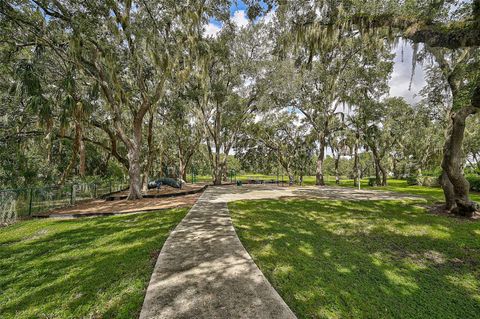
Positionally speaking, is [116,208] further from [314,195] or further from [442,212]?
[442,212]

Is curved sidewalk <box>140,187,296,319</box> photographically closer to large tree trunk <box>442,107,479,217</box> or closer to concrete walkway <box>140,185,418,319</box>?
concrete walkway <box>140,185,418,319</box>

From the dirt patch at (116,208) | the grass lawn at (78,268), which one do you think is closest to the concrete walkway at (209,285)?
the grass lawn at (78,268)

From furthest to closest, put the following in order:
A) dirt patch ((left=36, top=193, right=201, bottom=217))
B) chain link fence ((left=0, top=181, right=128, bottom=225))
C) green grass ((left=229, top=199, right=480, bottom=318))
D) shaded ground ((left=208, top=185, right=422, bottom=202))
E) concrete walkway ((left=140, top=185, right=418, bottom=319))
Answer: shaded ground ((left=208, top=185, right=422, bottom=202)) → dirt patch ((left=36, top=193, right=201, bottom=217)) → chain link fence ((left=0, top=181, right=128, bottom=225)) → green grass ((left=229, top=199, right=480, bottom=318)) → concrete walkway ((left=140, top=185, right=418, bottom=319))

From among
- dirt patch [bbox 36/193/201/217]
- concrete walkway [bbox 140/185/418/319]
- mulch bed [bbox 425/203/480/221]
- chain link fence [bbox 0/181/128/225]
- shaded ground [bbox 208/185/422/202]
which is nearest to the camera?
concrete walkway [bbox 140/185/418/319]

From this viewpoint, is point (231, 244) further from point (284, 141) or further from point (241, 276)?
point (284, 141)

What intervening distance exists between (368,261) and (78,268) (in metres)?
5.21

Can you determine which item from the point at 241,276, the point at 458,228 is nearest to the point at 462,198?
the point at 458,228

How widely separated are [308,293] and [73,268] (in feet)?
12.5

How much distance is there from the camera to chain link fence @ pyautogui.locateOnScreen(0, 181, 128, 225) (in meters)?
7.20

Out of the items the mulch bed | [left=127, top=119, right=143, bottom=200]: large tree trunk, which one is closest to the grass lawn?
[left=127, top=119, right=143, bottom=200]: large tree trunk

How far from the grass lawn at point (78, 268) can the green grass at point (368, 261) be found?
2004mm

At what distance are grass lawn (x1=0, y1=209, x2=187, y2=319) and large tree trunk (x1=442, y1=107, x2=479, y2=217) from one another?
29.8 ft

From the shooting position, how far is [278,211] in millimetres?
7672

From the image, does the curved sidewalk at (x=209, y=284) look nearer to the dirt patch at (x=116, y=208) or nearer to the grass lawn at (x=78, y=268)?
the grass lawn at (x=78, y=268)
